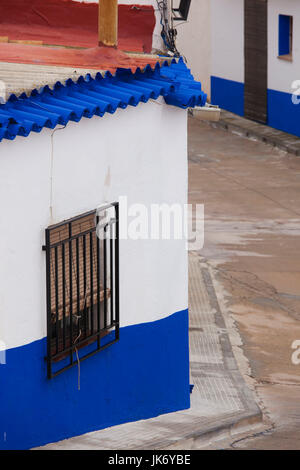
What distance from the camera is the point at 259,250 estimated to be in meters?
16.2

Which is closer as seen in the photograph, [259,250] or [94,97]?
[94,97]

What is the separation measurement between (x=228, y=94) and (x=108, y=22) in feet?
60.0

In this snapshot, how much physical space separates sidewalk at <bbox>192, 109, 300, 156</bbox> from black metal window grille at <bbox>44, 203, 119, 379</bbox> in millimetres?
14174

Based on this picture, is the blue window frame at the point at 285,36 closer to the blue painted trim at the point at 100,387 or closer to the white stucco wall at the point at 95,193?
the white stucco wall at the point at 95,193

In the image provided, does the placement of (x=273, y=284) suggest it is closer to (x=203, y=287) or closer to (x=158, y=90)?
(x=203, y=287)

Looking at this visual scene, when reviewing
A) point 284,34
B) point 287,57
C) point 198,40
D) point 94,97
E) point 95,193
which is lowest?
point 95,193

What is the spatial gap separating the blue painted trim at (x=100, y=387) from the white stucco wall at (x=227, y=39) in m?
17.7

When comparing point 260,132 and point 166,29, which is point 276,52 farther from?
point 166,29

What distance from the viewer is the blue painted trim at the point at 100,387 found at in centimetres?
829

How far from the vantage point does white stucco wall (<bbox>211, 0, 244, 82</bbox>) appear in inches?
1046
